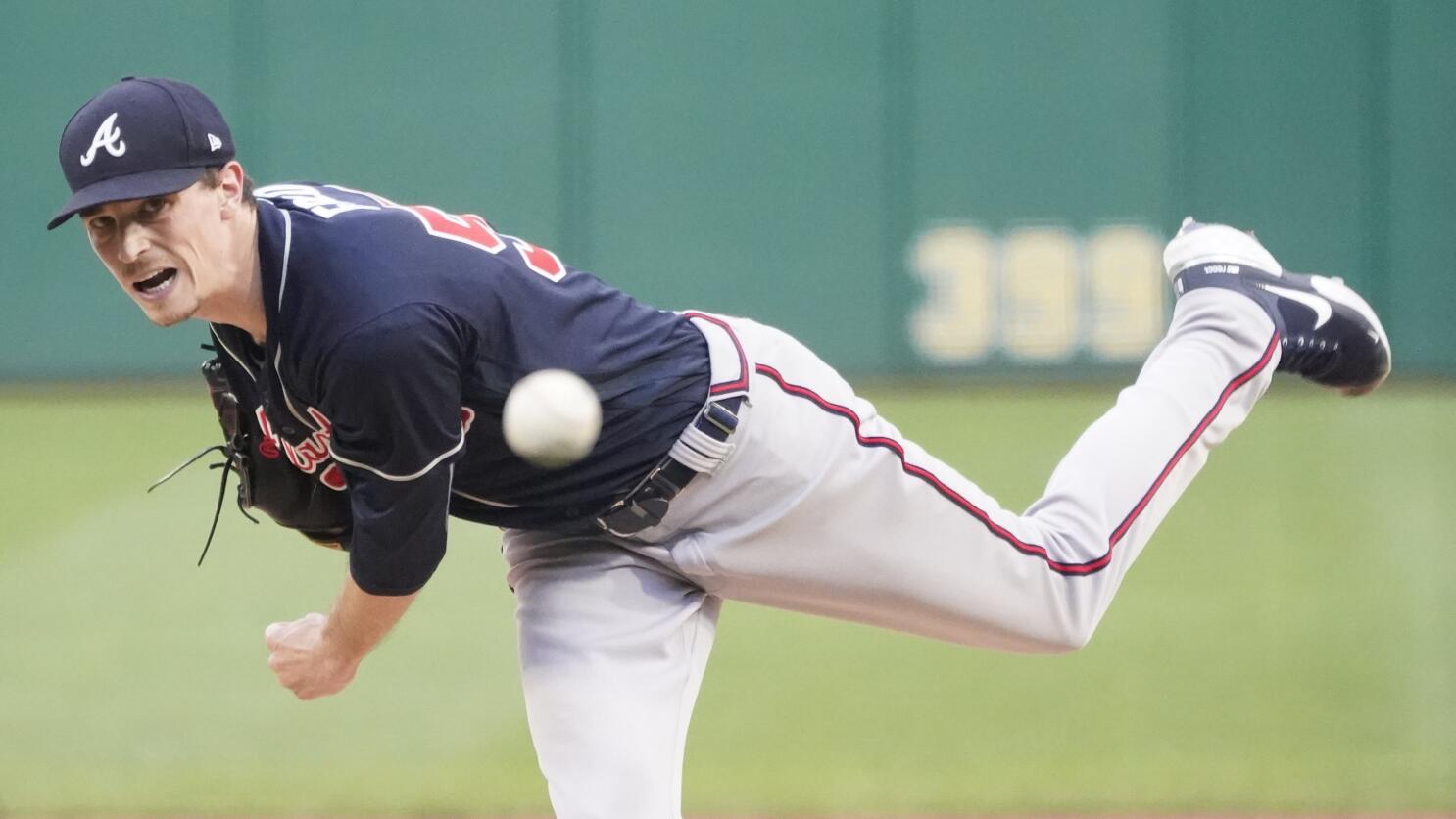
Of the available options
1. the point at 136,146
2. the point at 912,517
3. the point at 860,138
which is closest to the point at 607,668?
the point at 912,517

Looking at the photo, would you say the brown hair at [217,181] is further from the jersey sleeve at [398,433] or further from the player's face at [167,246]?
the jersey sleeve at [398,433]

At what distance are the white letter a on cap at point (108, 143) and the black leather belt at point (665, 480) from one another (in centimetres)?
84

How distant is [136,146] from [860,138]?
6542mm

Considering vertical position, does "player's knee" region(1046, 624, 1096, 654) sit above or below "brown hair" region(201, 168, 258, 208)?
below

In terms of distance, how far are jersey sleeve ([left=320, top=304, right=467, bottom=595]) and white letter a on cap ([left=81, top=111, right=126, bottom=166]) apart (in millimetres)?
351

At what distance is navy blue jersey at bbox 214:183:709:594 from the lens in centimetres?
212

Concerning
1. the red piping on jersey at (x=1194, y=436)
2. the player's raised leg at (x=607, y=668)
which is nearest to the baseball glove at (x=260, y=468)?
the player's raised leg at (x=607, y=668)

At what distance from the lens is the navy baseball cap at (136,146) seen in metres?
2.05

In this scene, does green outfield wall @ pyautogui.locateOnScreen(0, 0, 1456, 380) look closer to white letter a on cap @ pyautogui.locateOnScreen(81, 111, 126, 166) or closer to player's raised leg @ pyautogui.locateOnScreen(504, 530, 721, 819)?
player's raised leg @ pyautogui.locateOnScreen(504, 530, 721, 819)

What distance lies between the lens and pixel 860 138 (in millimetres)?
8375

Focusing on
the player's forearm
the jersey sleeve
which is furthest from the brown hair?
the player's forearm

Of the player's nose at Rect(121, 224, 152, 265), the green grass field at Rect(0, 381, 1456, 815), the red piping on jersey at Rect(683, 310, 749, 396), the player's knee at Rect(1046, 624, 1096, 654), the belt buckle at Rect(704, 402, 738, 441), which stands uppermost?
the player's nose at Rect(121, 224, 152, 265)

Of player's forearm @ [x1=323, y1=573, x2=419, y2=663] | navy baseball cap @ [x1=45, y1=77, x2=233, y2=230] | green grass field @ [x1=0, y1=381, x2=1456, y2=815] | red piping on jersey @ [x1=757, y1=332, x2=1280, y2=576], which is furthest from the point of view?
green grass field @ [x1=0, y1=381, x2=1456, y2=815]

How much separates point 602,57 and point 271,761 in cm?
519
